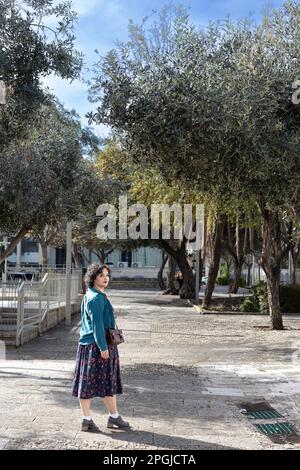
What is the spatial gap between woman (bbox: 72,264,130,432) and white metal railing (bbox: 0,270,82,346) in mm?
7282

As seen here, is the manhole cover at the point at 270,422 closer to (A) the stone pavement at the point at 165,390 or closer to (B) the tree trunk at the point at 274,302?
(A) the stone pavement at the point at 165,390

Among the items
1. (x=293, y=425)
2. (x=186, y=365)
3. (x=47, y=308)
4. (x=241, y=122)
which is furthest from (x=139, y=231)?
(x=293, y=425)

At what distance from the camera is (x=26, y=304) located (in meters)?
15.5

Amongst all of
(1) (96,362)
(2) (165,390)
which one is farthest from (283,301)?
(1) (96,362)

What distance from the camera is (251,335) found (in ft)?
50.8

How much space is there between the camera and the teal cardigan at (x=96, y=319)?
6.02 meters

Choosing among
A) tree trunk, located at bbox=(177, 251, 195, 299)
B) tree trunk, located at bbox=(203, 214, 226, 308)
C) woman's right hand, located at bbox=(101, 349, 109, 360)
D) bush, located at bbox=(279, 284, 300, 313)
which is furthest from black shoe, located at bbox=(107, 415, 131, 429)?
tree trunk, located at bbox=(177, 251, 195, 299)

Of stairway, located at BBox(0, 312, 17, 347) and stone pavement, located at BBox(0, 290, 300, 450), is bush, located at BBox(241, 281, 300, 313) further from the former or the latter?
stairway, located at BBox(0, 312, 17, 347)

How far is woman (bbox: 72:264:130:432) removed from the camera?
19.9 ft

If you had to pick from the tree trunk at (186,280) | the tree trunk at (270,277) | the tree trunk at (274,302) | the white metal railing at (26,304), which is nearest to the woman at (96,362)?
the white metal railing at (26,304)

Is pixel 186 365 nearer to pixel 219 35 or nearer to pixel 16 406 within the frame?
pixel 16 406

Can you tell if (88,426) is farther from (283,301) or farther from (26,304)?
(283,301)

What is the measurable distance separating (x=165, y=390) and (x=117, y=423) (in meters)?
2.37

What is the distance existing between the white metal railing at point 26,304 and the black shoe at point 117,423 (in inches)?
287
